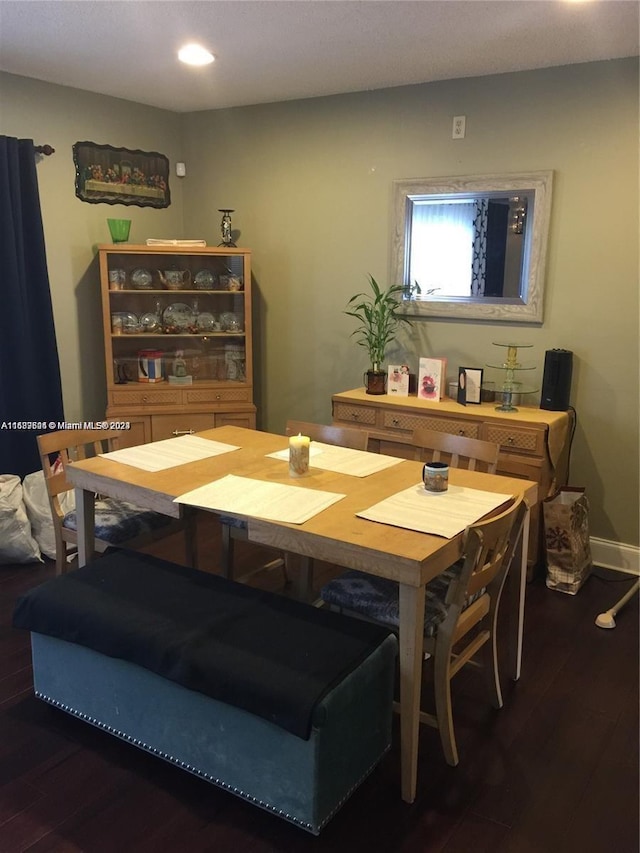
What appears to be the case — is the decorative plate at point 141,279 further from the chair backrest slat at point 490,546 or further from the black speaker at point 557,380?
the chair backrest slat at point 490,546

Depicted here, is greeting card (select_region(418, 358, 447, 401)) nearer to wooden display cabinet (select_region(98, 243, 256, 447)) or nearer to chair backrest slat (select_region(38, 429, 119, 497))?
wooden display cabinet (select_region(98, 243, 256, 447))

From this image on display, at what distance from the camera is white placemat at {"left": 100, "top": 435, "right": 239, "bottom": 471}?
8.72 feet

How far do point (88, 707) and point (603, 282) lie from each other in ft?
9.64

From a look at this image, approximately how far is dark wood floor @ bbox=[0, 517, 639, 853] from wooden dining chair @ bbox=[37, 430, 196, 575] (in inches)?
20.6

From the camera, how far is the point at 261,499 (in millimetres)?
2254

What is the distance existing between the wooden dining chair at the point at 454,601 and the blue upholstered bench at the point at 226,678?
0.47 ft

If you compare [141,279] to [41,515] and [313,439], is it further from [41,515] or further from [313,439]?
[313,439]

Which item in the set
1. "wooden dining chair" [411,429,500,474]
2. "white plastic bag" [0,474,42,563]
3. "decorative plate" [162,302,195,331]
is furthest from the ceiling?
"white plastic bag" [0,474,42,563]

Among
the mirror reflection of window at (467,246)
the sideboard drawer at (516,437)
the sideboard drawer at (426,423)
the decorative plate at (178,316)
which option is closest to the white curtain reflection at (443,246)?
the mirror reflection of window at (467,246)

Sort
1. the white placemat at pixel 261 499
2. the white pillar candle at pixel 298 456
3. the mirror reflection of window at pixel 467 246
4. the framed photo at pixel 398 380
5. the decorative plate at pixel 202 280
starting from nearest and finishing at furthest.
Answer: the white placemat at pixel 261 499 → the white pillar candle at pixel 298 456 → the mirror reflection of window at pixel 467 246 → the framed photo at pixel 398 380 → the decorative plate at pixel 202 280

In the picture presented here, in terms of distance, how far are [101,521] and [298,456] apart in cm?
93

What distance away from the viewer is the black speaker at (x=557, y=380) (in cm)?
348

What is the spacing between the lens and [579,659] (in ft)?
9.12

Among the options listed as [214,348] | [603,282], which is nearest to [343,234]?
[214,348]
